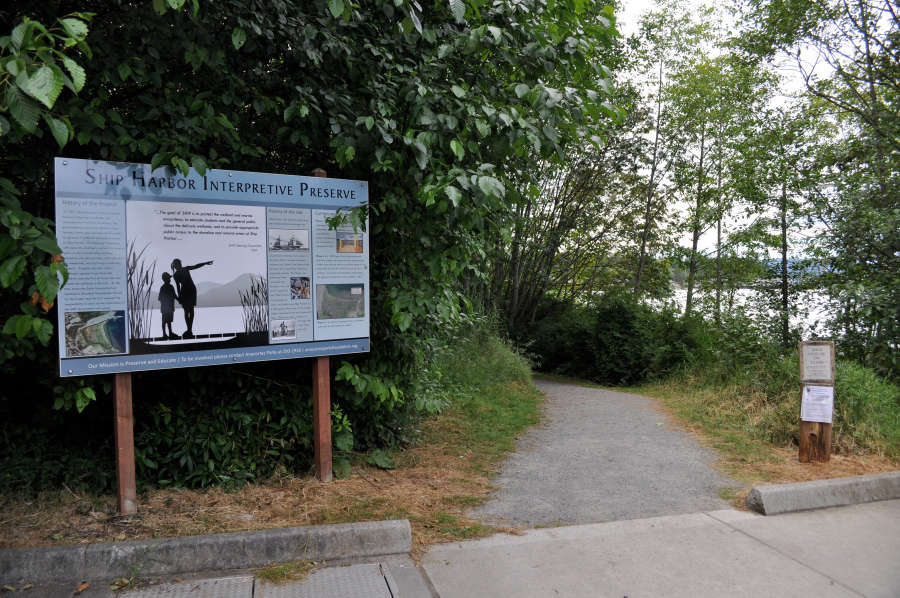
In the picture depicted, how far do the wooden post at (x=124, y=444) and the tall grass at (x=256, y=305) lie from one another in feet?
2.78

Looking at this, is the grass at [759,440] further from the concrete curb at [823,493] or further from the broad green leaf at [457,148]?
the broad green leaf at [457,148]

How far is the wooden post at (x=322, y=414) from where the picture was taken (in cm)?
462

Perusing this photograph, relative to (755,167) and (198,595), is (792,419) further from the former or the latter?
(755,167)

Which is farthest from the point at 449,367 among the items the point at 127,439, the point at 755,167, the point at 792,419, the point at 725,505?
the point at 755,167

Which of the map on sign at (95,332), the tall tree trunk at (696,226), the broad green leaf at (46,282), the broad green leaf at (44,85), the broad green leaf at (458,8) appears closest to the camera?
the broad green leaf at (44,85)

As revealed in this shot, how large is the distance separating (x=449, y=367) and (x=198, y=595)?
668cm

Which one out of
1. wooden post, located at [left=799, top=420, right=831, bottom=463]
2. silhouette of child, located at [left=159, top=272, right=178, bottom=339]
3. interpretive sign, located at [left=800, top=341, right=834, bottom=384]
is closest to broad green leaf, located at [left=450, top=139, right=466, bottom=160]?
silhouette of child, located at [left=159, top=272, right=178, bottom=339]

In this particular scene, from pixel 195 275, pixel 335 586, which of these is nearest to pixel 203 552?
pixel 335 586

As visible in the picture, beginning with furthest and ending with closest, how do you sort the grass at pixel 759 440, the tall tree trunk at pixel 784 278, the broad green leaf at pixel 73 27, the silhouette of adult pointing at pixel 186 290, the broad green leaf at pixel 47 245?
the tall tree trunk at pixel 784 278, the grass at pixel 759 440, the silhouette of adult pointing at pixel 186 290, the broad green leaf at pixel 47 245, the broad green leaf at pixel 73 27

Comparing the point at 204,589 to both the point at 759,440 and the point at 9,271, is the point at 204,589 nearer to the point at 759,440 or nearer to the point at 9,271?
the point at 9,271

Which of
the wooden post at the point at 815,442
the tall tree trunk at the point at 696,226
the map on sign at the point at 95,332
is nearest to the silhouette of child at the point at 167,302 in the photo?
the map on sign at the point at 95,332

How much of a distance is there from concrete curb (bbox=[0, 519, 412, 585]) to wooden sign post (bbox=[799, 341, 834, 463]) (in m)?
4.01

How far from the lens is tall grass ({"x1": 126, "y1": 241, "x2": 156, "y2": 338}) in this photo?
3.83 metres

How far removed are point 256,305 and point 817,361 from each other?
495 centimetres
